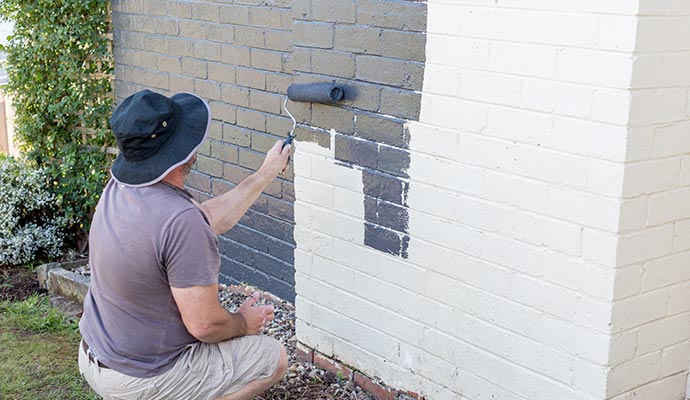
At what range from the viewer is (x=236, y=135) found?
217 inches

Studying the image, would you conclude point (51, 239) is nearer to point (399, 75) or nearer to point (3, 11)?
point (3, 11)

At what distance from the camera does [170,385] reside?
3.41 metres

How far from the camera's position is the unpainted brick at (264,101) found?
514cm

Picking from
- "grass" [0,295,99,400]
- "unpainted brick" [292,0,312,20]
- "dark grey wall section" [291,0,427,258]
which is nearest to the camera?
"dark grey wall section" [291,0,427,258]

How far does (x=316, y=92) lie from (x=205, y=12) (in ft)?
6.07

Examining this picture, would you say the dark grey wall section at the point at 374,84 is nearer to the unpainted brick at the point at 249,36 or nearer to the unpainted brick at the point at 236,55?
the unpainted brick at the point at 249,36

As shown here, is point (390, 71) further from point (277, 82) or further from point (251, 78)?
point (251, 78)

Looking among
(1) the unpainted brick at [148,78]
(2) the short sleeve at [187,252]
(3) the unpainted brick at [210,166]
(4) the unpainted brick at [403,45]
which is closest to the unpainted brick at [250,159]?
(3) the unpainted brick at [210,166]

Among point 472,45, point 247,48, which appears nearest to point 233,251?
point 247,48

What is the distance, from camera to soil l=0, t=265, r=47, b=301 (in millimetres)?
6203

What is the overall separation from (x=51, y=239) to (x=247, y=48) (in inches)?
106

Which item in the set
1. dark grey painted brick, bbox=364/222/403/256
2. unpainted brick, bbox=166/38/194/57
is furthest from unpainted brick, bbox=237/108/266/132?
dark grey painted brick, bbox=364/222/403/256

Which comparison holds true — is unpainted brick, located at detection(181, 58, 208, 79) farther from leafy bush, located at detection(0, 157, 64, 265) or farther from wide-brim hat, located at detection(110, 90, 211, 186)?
wide-brim hat, located at detection(110, 90, 211, 186)

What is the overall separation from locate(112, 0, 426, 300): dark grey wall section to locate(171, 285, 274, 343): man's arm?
0.77m
